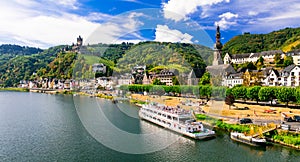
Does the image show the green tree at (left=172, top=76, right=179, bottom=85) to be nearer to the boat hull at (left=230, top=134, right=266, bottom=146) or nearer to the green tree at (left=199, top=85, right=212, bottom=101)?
the green tree at (left=199, top=85, right=212, bottom=101)

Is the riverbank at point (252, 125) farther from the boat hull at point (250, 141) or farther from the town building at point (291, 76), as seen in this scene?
the town building at point (291, 76)

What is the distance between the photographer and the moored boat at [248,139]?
12555 mm

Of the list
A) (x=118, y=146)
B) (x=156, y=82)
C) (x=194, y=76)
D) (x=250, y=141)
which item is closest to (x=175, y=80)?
(x=194, y=76)

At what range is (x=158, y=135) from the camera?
1517cm

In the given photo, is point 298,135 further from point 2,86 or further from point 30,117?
point 2,86

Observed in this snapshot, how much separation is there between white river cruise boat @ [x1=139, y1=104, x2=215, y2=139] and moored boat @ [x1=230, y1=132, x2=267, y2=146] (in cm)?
123

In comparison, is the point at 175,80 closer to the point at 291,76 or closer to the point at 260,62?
the point at 291,76

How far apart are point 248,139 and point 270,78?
20.3m

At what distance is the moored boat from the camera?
12.6m

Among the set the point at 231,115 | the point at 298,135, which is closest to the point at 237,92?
the point at 231,115

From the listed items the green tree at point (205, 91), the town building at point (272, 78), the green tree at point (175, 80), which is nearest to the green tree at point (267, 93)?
the green tree at point (205, 91)

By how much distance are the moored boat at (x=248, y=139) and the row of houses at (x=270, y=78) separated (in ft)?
59.5

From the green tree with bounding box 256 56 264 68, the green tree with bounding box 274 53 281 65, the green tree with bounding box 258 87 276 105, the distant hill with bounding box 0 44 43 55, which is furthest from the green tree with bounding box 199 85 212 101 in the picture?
the distant hill with bounding box 0 44 43 55

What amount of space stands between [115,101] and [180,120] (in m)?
17.9
